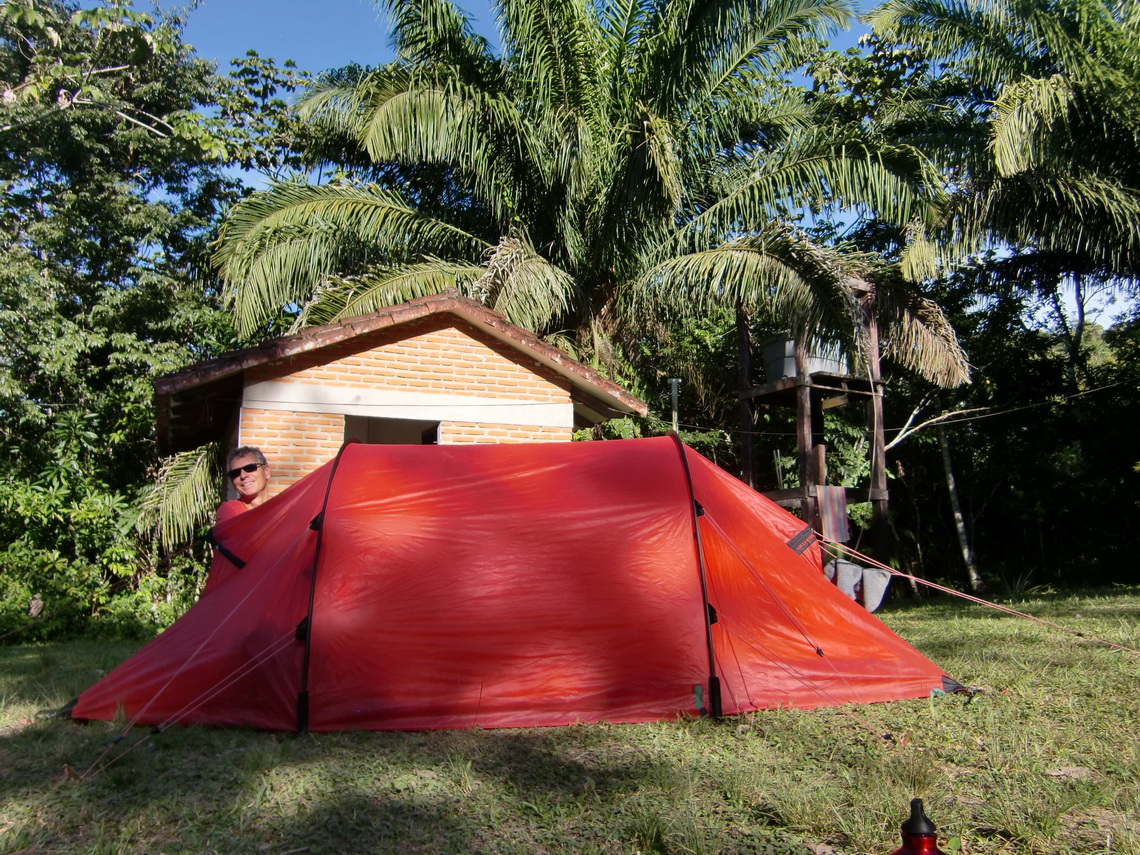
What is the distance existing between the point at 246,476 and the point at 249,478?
2 centimetres

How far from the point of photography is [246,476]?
598 centimetres

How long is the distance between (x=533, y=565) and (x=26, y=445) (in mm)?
12831

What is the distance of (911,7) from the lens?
43.5 feet

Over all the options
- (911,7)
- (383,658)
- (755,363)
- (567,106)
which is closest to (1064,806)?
(383,658)

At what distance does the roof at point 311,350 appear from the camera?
9195 millimetres

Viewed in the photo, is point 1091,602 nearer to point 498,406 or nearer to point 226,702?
point 498,406

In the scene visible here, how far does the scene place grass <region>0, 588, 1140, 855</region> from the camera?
327 centimetres

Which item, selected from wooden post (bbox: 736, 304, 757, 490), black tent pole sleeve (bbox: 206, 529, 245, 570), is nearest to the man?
black tent pole sleeve (bbox: 206, 529, 245, 570)

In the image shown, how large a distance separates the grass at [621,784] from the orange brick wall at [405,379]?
4750 millimetres

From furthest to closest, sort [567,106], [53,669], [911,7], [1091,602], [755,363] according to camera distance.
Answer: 1. [755,363]
2. [911,7]
3. [567,106]
4. [1091,602]
5. [53,669]

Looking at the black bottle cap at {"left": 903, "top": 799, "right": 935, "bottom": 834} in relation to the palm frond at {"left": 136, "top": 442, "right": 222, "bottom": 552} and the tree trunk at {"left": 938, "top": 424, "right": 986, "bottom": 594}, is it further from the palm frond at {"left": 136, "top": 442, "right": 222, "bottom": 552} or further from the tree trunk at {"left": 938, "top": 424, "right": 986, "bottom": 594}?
the tree trunk at {"left": 938, "top": 424, "right": 986, "bottom": 594}

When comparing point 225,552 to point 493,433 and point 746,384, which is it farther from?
point 746,384

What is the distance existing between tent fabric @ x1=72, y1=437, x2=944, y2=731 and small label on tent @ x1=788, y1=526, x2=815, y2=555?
7.3 inches

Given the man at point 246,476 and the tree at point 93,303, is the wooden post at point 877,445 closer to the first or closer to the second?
the tree at point 93,303
